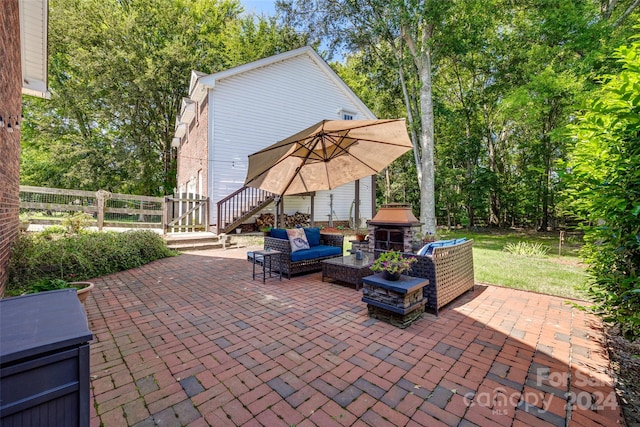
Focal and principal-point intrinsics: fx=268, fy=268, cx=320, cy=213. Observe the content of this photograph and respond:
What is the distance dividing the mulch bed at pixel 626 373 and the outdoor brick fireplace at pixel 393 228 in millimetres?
2938

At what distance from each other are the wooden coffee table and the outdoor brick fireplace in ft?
2.37

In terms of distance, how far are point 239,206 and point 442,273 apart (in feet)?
27.7

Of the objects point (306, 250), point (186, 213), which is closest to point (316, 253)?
point (306, 250)

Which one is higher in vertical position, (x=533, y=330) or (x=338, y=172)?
(x=338, y=172)

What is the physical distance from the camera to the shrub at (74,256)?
4473 millimetres

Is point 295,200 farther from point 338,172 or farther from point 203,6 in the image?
point 203,6

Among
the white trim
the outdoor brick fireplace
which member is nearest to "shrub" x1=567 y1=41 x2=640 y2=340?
the outdoor brick fireplace

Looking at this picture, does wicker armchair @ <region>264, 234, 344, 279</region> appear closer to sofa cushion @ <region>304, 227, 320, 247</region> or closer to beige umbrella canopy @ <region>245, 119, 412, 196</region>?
sofa cushion @ <region>304, 227, 320, 247</region>

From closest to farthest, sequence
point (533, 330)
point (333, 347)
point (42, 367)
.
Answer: point (42, 367) → point (333, 347) → point (533, 330)

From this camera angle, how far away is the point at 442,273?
378 centimetres

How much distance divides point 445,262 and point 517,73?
495 inches

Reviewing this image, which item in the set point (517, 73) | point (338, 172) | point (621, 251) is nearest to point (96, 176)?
point (338, 172)

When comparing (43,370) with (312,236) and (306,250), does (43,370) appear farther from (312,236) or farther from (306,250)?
(312,236)

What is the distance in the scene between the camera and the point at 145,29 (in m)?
18.1
